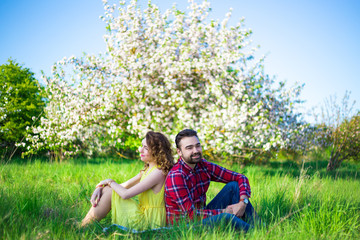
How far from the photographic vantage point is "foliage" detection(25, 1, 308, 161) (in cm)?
782

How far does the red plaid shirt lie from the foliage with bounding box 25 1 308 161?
12.2ft

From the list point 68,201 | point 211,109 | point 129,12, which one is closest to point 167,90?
point 211,109

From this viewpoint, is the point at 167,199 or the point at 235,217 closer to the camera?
the point at 235,217

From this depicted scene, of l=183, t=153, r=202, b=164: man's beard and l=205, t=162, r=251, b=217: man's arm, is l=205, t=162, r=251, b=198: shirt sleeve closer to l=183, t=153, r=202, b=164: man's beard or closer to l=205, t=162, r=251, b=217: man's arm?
l=205, t=162, r=251, b=217: man's arm

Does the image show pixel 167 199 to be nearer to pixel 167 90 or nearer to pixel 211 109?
pixel 211 109

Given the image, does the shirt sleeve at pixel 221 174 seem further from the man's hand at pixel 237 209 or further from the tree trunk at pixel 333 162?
the tree trunk at pixel 333 162

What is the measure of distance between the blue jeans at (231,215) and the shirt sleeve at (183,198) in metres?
0.10

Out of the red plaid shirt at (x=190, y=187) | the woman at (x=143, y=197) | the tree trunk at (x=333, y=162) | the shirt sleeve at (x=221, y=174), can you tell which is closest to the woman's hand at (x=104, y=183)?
the woman at (x=143, y=197)

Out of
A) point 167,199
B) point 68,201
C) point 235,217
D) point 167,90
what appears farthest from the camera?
point 167,90

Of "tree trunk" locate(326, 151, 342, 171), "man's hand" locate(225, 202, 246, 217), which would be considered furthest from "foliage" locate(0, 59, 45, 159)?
"tree trunk" locate(326, 151, 342, 171)

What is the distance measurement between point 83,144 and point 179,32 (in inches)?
234

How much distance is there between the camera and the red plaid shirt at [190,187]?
3.36 meters

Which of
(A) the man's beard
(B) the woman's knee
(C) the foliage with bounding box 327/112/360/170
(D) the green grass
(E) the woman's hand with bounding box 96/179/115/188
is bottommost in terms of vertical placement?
(D) the green grass

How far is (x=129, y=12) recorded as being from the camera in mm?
8609
